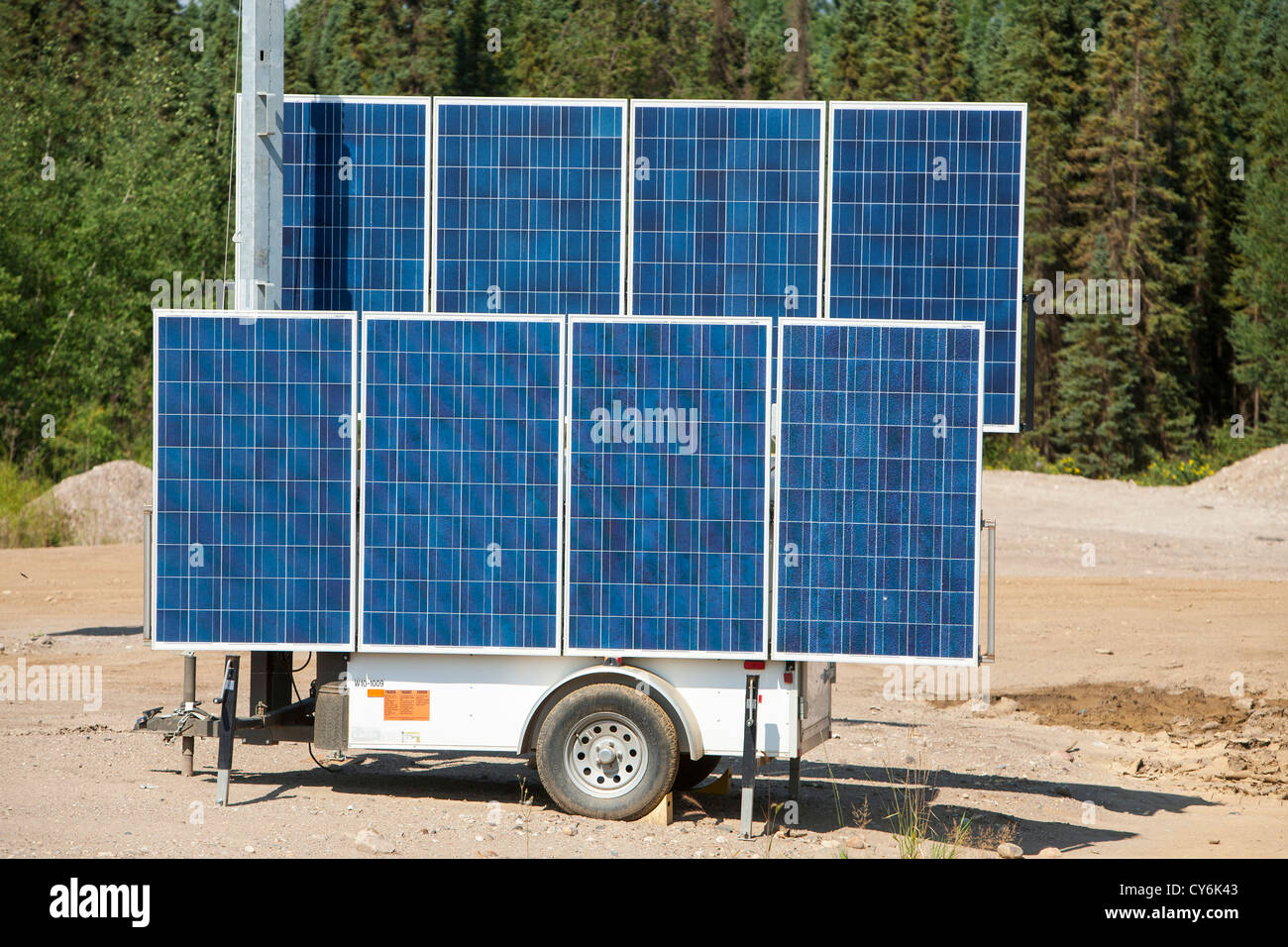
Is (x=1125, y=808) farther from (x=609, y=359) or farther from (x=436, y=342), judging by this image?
(x=436, y=342)

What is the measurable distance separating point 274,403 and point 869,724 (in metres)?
8.89

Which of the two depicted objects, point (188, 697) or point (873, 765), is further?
point (873, 765)

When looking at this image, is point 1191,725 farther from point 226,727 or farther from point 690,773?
point 226,727

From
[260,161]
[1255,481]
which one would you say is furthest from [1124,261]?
[260,161]

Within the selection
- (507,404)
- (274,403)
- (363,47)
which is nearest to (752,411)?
(507,404)

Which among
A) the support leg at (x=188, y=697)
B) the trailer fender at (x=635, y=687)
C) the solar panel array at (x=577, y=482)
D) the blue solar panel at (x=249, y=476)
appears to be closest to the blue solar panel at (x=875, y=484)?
the solar panel array at (x=577, y=482)

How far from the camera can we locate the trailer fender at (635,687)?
10594 millimetres

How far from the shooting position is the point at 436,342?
10.8m

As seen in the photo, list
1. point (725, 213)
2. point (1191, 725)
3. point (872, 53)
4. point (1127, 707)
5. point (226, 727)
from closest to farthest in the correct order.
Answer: point (226, 727) → point (725, 213) → point (1191, 725) → point (1127, 707) → point (872, 53)

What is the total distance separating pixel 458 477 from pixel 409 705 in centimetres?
183

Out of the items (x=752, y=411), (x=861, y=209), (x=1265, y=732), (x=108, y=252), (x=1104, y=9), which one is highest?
(x=1104, y=9)

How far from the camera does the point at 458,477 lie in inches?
422
